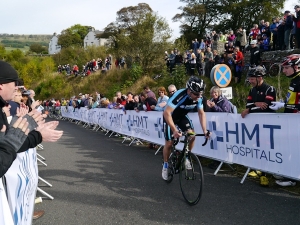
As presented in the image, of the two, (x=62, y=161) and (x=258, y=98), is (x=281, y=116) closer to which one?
(x=258, y=98)

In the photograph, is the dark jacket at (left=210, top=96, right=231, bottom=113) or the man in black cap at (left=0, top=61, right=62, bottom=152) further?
the dark jacket at (left=210, top=96, right=231, bottom=113)

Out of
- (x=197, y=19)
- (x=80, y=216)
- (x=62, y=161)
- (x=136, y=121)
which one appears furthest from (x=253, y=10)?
(x=80, y=216)

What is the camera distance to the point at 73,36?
368 ft

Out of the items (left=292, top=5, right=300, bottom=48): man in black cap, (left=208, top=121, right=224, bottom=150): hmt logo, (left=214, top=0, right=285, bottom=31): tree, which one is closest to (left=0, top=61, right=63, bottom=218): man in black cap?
(left=208, top=121, right=224, bottom=150): hmt logo

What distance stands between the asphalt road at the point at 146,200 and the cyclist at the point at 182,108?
0.72m

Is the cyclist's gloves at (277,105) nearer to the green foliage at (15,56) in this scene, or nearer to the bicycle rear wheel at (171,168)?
the bicycle rear wheel at (171,168)

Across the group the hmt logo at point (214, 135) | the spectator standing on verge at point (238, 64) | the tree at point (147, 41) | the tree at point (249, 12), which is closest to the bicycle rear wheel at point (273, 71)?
the spectator standing on verge at point (238, 64)

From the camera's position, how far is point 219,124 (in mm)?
7047

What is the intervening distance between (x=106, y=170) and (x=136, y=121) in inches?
170

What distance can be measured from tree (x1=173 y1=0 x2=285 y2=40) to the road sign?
39639 mm

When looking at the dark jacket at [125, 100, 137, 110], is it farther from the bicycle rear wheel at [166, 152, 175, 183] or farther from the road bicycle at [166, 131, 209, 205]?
the road bicycle at [166, 131, 209, 205]

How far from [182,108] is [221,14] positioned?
4891 centimetres

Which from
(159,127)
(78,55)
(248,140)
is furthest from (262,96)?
(78,55)

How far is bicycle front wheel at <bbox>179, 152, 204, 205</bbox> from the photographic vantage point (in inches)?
197
